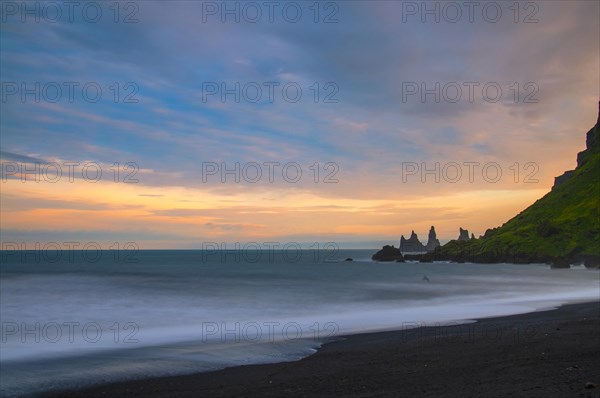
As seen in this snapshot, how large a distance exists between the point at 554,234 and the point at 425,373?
14963 cm

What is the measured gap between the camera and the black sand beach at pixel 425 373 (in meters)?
11.7

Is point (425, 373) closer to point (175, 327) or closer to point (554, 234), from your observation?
point (175, 327)

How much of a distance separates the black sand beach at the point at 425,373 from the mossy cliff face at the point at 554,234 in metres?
113

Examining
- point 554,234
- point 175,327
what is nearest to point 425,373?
point 175,327

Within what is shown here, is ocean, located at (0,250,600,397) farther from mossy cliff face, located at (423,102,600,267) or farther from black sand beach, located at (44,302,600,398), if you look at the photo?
mossy cliff face, located at (423,102,600,267)

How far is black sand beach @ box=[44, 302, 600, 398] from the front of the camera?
11.7 metres

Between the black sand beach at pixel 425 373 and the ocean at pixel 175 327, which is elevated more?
the black sand beach at pixel 425 373

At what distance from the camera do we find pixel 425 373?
45.5 ft

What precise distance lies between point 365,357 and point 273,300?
34.6m

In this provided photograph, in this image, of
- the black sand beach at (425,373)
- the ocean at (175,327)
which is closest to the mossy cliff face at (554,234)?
the ocean at (175,327)

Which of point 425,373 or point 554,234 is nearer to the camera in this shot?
point 425,373

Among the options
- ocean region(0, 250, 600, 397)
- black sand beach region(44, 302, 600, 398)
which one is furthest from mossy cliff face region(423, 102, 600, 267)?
black sand beach region(44, 302, 600, 398)

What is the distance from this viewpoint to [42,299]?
5338 cm

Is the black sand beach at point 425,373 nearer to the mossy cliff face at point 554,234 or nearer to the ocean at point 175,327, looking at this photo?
the ocean at point 175,327
